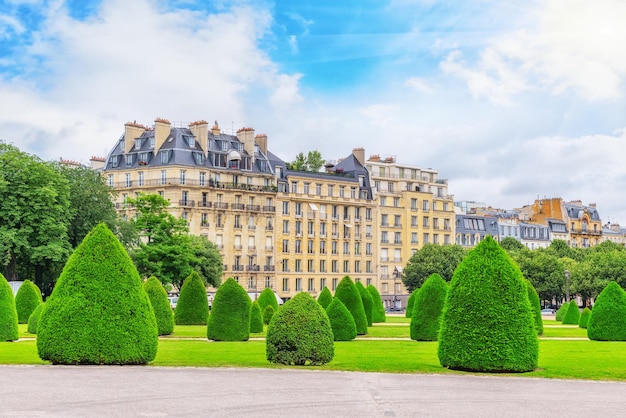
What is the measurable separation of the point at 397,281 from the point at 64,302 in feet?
303

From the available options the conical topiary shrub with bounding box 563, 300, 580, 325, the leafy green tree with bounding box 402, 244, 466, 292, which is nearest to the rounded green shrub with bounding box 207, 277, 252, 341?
the conical topiary shrub with bounding box 563, 300, 580, 325

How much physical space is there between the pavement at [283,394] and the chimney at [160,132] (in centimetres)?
6930

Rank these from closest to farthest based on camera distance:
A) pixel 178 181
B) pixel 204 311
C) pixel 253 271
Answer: pixel 204 311
pixel 178 181
pixel 253 271

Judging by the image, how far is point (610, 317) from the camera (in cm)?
4209

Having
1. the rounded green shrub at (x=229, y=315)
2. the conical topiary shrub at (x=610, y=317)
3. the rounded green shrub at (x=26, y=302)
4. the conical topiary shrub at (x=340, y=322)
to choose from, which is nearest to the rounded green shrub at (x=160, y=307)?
the rounded green shrub at (x=229, y=315)

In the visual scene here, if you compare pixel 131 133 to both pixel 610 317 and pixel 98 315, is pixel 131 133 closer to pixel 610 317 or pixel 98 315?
pixel 610 317

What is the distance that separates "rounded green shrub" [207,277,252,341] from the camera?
38281 mm

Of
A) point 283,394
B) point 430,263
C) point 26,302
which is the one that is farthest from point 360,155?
point 283,394

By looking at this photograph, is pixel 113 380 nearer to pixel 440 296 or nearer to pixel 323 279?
pixel 440 296

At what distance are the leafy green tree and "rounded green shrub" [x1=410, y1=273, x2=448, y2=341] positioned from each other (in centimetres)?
6337

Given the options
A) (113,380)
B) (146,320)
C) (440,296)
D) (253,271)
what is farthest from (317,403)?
(253,271)

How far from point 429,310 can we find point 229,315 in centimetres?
925

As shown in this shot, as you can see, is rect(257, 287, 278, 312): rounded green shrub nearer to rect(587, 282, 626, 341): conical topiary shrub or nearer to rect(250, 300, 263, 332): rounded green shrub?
rect(250, 300, 263, 332): rounded green shrub

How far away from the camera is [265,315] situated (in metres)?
52.8
